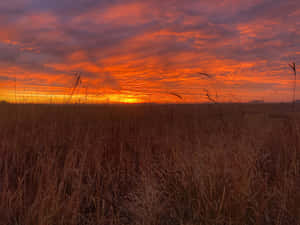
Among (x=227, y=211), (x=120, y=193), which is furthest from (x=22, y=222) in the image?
(x=227, y=211)

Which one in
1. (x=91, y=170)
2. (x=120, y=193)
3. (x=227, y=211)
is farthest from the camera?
(x=91, y=170)

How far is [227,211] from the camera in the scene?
1824 millimetres

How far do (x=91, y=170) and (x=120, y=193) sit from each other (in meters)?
0.60

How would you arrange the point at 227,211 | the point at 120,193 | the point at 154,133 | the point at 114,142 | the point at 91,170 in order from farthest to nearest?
the point at 154,133 → the point at 114,142 → the point at 91,170 → the point at 120,193 → the point at 227,211

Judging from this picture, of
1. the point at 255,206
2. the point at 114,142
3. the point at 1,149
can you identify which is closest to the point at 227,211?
the point at 255,206

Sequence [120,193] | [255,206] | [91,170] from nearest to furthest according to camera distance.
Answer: [255,206], [120,193], [91,170]

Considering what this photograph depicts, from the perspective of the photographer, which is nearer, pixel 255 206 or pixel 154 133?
pixel 255 206

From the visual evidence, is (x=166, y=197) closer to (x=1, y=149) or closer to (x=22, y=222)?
(x=22, y=222)

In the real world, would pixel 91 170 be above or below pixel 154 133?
below

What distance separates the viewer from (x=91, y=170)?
2855 mm

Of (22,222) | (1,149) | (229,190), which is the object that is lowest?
(22,222)

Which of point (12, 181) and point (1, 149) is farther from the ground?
point (1, 149)

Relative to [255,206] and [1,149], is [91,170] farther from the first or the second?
[255,206]

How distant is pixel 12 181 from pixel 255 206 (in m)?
2.92
